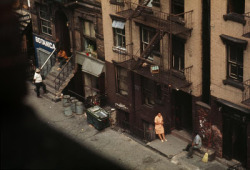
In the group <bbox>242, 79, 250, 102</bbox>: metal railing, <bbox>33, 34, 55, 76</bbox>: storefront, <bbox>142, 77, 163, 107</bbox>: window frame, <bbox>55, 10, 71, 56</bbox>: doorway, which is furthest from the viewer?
<bbox>33, 34, 55, 76</bbox>: storefront

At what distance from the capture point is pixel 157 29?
22328 millimetres

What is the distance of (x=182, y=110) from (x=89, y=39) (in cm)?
935

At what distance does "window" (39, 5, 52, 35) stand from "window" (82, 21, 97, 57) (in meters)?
5.10

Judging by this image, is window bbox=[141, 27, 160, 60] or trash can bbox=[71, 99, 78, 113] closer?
window bbox=[141, 27, 160, 60]

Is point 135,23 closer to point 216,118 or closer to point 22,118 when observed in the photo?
point 216,118

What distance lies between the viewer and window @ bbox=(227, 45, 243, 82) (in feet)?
64.1

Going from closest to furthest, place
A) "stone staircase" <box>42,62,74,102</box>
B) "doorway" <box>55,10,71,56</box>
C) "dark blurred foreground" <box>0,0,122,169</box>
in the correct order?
"dark blurred foreground" <box>0,0,122,169</box>
"stone staircase" <box>42,62,74,102</box>
"doorway" <box>55,10,71,56</box>

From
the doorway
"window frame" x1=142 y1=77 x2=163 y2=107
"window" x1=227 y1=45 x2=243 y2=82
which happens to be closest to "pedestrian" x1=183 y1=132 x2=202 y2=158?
"window frame" x1=142 y1=77 x2=163 y2=107

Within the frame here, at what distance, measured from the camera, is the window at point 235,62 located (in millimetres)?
19547

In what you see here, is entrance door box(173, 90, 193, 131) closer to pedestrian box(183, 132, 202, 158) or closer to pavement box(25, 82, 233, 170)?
pavement box(25, 82, 233, 170)

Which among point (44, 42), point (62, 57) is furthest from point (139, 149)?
point (44, 42)

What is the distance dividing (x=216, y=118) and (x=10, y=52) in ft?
69.6

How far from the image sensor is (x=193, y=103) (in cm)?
2275

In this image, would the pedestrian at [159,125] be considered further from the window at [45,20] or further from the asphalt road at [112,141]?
the window at [45,20]
